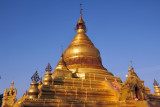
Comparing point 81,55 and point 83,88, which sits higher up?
point 81,55

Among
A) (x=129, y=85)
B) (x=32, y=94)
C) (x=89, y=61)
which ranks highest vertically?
(x=89, y=61)

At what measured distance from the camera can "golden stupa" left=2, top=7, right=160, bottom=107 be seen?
1064 centimetres

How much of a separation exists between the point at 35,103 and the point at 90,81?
7.26 m

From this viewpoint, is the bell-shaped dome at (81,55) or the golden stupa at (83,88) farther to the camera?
the bell-shaped dome at (81,55)

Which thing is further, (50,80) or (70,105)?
(50,80)

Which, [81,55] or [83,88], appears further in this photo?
[81,55]

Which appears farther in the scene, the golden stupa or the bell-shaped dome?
the bell-shaped dome

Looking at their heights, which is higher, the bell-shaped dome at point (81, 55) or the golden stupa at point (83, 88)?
the bell-shaped dome at point (81, 55)

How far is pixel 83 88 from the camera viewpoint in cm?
1354

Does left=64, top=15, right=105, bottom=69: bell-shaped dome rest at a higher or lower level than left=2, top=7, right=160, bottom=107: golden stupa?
higher

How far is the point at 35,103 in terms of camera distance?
31.4ft

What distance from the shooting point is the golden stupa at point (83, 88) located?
10.6m

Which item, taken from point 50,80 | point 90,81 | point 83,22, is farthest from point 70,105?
point 83,22

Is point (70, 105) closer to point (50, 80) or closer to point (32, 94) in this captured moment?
point (32, 94)
